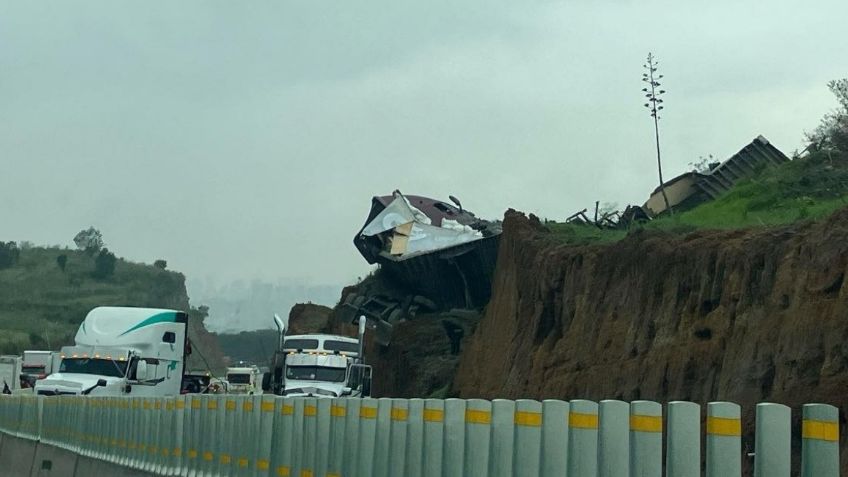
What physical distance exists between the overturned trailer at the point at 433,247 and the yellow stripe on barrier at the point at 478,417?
41.1 metres

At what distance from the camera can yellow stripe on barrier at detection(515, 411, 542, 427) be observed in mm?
10258

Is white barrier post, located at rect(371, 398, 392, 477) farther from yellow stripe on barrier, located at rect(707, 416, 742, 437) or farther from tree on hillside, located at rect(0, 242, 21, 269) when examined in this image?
tree on hillside, located at rect(0, 242, 21, 269)

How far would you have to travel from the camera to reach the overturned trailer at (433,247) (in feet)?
177

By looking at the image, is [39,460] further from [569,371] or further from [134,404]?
[569,371]

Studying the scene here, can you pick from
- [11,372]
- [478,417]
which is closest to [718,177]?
[478,417]

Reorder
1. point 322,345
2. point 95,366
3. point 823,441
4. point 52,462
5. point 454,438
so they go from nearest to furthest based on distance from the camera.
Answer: point 823,441 → point 454,438 → point 52,462 → point 95,366 → point 322,345

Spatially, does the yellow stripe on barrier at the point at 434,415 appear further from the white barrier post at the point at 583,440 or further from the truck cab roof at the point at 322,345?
the truck cab roof at the point at 322,345

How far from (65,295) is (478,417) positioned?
552 feet

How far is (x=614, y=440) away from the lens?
919 cm

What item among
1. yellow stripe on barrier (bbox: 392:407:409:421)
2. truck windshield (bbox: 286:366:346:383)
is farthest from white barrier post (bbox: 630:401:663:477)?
truck windshield (bbox: 286:366:346:383)

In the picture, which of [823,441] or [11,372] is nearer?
[823,441]

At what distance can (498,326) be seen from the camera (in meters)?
45.3

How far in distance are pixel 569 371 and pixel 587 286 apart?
2630mm

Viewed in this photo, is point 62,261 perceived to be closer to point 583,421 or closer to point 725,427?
point 583,421
